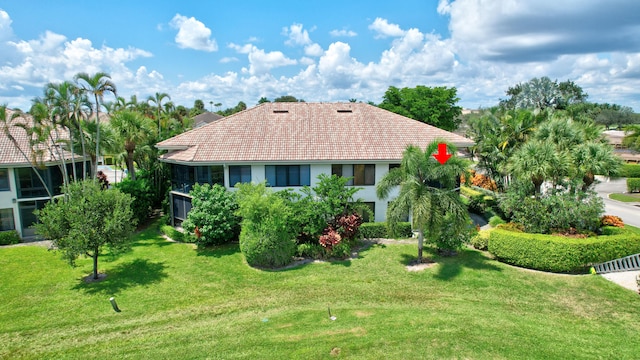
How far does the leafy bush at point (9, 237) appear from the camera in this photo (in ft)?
77.9

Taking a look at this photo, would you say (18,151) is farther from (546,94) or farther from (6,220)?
(546,94)

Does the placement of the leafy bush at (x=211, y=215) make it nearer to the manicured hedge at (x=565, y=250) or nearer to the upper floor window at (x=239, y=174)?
the upper floor window at (x=239, y=174)

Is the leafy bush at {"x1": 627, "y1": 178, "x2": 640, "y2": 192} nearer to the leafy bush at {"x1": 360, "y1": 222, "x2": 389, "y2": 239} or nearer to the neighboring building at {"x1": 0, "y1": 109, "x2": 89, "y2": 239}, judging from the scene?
the leafy bush at {"x1": 360, "y1": 222, "x2": 389, "y2": 239}

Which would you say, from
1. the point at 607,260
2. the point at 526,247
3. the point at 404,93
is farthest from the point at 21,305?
the point at 404,93

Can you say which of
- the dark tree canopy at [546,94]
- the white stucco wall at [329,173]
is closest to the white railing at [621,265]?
the white stucco wall at [329,173]

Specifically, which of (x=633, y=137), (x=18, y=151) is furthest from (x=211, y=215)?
(x=633, y=137)

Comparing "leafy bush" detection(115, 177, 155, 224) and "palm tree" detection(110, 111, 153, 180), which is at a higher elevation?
"palm tree" detection(110, 111, 153, 180)

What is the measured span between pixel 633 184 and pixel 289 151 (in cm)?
3898

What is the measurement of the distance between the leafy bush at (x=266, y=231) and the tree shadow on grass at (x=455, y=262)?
263 inches

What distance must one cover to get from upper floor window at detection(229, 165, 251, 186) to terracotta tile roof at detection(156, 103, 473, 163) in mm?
876

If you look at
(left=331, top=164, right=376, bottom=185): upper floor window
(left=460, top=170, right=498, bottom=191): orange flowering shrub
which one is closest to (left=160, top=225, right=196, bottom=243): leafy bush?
(left=331, top=164, right=376, bottom=185): upper floor window

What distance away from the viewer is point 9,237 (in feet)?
78.4

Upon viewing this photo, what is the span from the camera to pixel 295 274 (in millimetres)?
18562

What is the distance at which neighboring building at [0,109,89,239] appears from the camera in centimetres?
2394
